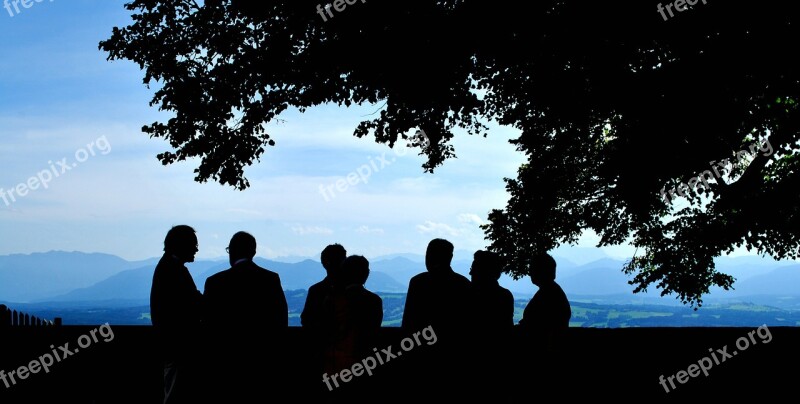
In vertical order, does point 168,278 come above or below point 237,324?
above

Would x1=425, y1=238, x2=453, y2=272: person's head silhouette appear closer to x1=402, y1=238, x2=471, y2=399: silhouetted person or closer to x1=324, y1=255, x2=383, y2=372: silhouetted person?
x1=402, y1=238, x2=471, y2=399: silhouetted person

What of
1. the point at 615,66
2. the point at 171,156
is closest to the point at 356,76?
the point at 171,156

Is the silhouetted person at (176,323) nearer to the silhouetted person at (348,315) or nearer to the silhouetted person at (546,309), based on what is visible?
the silhouetted person at (348,315)

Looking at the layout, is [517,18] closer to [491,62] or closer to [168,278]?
[491,62]

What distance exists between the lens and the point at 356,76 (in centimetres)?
1134

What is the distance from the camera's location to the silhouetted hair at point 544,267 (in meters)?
5.95

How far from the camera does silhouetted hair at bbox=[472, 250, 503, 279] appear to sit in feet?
20.2

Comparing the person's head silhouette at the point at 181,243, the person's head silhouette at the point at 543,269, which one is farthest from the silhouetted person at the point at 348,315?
the person's head silhouette at the point at 543,269

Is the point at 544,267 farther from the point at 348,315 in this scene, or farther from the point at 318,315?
the point at 318,315

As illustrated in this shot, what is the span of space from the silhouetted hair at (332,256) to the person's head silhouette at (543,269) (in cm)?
185

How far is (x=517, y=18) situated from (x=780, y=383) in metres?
6.75

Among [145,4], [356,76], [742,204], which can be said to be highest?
[145,4]

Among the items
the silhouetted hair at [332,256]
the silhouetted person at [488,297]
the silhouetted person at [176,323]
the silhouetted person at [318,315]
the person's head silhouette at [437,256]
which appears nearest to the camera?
the silhouetted person at [176,323]

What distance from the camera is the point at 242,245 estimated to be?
17.3 feet
